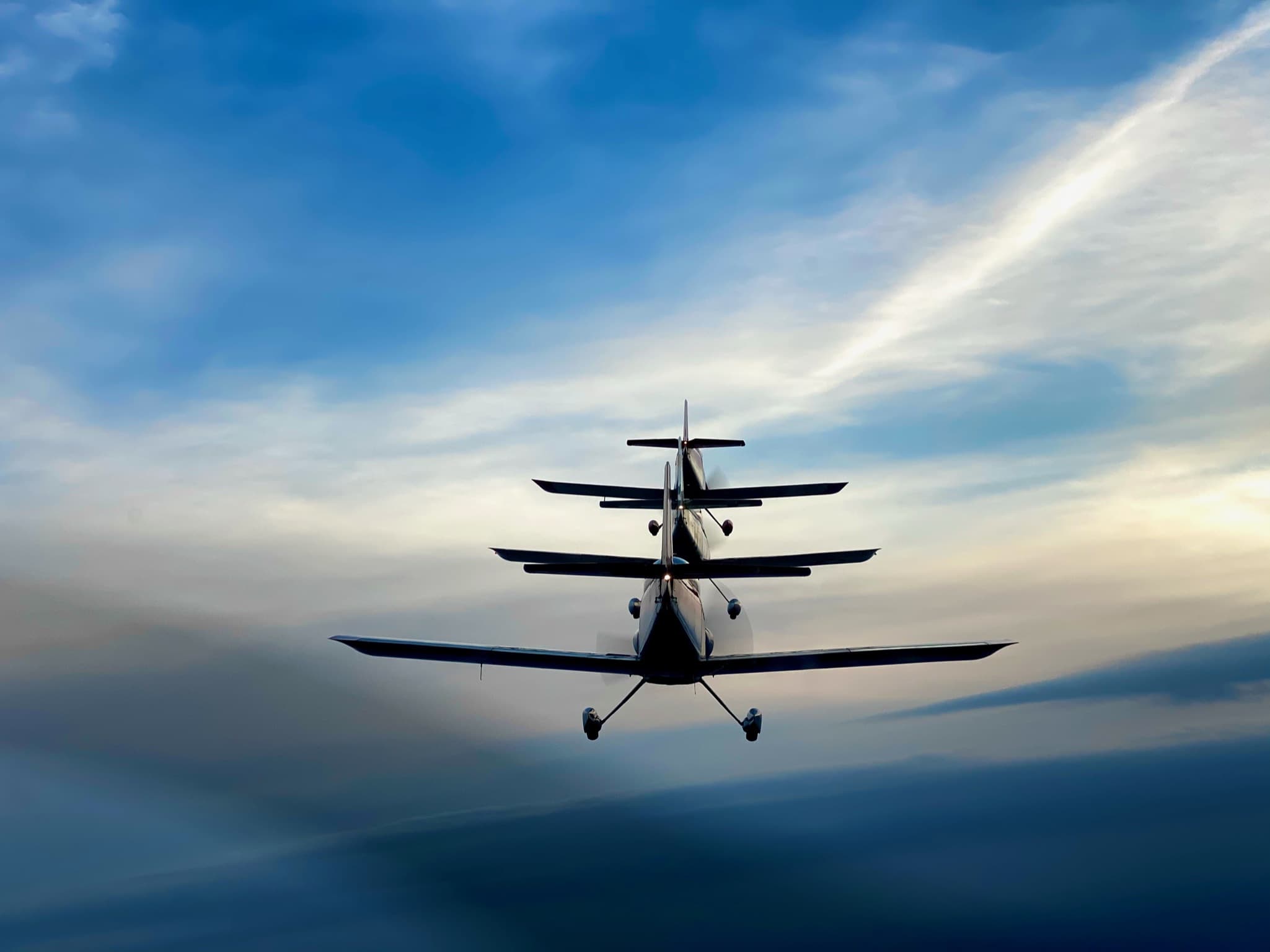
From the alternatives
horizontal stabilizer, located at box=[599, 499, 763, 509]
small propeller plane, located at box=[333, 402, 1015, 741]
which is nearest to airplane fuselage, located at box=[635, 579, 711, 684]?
small propeller plane, located at box=[333, 402, 1015, 741]

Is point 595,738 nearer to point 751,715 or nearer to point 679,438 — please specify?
point 751,715

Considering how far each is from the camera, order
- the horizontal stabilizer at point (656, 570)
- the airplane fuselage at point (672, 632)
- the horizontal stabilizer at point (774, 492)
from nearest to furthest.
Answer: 1. the horizontal stabilizer at point (656, 570)
2. the airplane fuselage at point (672, 632)
3. the horizontal stabilizer at point (774, 492)

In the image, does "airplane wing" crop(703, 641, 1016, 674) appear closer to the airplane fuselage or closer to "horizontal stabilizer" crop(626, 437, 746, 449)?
the airplane fuselage

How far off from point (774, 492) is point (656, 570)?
76.8 ft

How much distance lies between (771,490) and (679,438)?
1230 cm

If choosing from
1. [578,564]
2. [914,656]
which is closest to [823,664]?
[914,656]

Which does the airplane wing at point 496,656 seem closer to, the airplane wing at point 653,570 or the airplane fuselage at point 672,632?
the airplane fuselage at point 672,632

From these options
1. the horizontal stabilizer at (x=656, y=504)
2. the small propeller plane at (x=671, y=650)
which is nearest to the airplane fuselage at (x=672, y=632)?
the small propeller plane at (x=671, y=650)

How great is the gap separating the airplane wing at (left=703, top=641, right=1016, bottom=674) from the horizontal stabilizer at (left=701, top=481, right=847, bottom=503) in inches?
572

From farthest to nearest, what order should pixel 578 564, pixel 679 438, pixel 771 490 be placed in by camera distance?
1. pixel 679 438
2. pixel 771 490
3. pixel 578 564

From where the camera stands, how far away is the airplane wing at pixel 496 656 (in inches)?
1716

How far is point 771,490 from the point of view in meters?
58.2

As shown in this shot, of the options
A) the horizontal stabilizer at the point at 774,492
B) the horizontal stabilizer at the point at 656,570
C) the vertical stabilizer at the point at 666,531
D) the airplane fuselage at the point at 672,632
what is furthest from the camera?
the horizontal stabilizer at the point at 774,492

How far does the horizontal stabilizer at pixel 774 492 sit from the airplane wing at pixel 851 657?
572 inches
